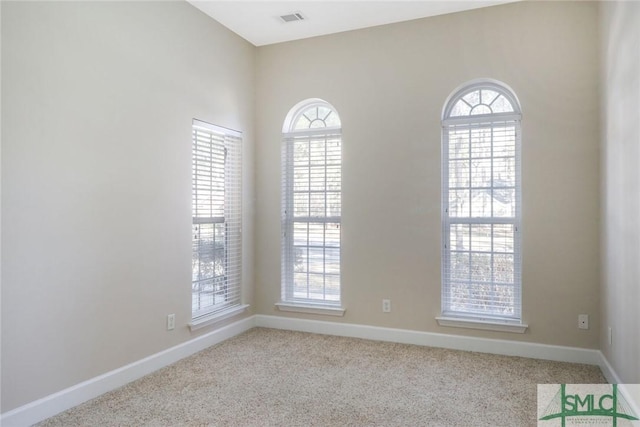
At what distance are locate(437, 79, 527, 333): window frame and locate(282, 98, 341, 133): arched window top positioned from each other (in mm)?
1087

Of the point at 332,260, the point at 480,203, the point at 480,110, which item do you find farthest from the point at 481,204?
the point at 332,260

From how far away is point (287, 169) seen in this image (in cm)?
439

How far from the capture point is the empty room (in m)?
2.45

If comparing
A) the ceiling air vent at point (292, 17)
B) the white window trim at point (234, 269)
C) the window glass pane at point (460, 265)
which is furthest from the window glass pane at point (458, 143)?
the white window trim at point (234, 269)

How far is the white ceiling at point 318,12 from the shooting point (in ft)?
11.6

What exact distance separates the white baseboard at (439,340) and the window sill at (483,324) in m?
0.09

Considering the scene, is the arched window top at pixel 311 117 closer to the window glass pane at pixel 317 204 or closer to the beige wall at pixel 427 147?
the beige wall at pixel 427 147

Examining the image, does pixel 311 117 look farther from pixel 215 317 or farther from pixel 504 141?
pixel 215 317

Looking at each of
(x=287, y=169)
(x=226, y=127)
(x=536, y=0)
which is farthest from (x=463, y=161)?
(x=226, y=127)

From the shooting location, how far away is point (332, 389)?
2.85m

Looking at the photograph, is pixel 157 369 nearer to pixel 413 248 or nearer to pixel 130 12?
pixel 413 248

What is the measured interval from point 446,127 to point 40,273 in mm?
3197

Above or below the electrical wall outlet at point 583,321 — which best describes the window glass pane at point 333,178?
above

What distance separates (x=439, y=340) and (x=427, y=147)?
66.3 inches
